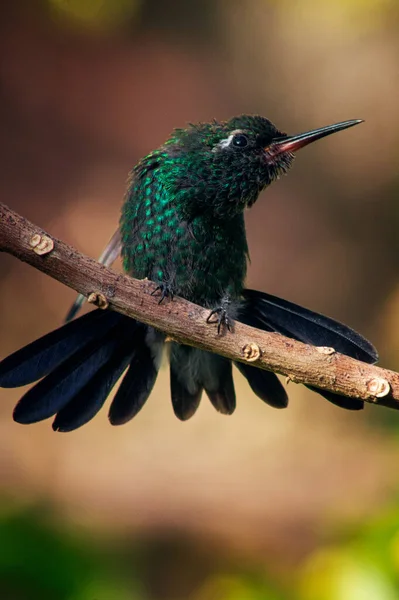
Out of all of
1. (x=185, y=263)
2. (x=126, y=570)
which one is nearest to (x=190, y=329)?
(x=185, y=263)

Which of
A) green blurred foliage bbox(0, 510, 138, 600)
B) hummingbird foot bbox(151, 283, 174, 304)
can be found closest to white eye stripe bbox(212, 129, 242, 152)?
hummingbird foot bbox(151, 283, 174, 304)

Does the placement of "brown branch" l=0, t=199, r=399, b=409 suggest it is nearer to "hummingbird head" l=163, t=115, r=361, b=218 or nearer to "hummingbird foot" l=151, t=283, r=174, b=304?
"hummingbird foot" l=151, t=283, r=174, b=304

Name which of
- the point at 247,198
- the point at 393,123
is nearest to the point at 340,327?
the point at 247,198

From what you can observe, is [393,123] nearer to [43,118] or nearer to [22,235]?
[43,118]

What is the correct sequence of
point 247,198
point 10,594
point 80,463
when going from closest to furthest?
point 247,198, point 10,594, point 80,463

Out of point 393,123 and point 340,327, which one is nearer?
point 340,327

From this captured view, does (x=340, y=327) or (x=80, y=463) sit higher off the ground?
(x=340, y=327)

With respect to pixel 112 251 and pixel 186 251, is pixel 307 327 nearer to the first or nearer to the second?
pixel 186 251

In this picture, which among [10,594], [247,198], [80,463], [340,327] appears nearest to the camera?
[340,327]
